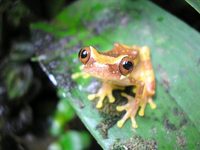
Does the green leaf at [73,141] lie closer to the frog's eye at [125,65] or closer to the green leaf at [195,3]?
the frog's eye at [125,65]

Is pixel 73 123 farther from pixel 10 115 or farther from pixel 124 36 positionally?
pixel 124 36

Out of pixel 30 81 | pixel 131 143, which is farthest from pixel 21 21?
pixel 131 143

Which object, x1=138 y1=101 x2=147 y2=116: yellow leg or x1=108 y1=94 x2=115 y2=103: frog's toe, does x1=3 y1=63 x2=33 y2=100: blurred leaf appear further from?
x1=138 y1=101 x2=147 y2=116: yellow leg

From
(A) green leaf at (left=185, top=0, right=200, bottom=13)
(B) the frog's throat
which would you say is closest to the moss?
(B) the frog's throat

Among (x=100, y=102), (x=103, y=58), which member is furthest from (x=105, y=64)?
(x=100, y=102)

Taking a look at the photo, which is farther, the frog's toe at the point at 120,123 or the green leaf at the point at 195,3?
the frog's toe at the point at 120,123

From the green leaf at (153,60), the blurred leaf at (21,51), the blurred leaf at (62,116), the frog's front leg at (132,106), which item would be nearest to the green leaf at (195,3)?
the green leaf at (153,60)

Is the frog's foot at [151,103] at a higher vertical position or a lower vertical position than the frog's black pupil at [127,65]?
lower
